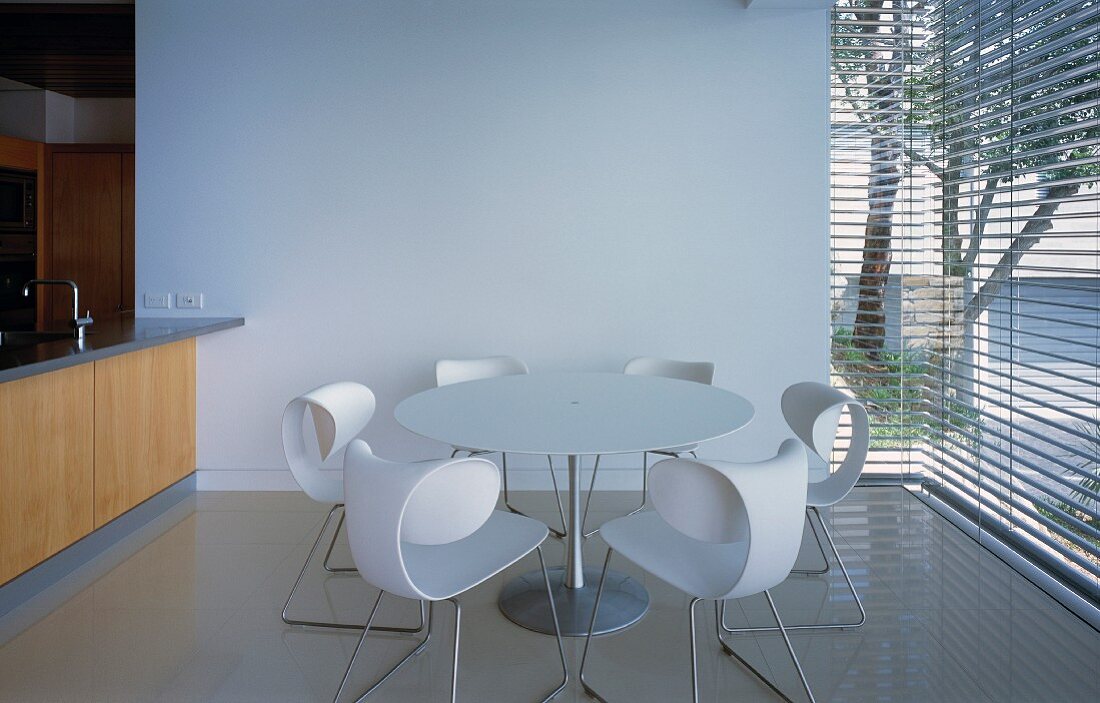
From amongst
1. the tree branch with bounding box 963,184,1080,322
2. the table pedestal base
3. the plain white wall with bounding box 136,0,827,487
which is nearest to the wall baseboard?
the plain white wall with bounding box 136,0,827,487

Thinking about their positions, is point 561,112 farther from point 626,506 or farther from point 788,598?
point 788,598

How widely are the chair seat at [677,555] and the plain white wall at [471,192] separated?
222 centimetres

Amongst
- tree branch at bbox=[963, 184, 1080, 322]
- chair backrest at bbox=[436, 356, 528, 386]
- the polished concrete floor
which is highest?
tree branch at bbox=[963, 184, 1080, 322]

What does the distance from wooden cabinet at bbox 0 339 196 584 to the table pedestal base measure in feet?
6.25

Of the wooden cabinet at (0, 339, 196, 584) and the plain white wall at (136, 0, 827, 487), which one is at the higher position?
the plain white wall at (136, 0, 827, 487)

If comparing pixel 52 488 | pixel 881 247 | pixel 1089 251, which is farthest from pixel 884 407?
pixel 52 488

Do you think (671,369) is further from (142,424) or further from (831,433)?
(142,424)

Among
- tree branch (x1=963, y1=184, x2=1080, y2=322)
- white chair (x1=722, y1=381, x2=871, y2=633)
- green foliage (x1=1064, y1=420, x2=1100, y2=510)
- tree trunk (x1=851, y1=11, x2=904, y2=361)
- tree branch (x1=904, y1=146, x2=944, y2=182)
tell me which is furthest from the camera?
tree trunk (x1=851, y1=11, x2=904, y2=361)

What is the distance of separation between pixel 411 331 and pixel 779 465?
3.04 metres

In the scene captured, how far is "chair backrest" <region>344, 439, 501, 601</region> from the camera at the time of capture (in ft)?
7.04

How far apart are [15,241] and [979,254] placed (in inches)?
265

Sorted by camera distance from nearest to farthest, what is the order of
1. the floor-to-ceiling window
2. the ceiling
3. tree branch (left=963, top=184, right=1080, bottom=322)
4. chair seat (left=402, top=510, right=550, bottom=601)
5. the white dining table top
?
chair seat (left=402, top=510, right=550, bottom=601), the white dining table top, the floor-to-ceiling window, tree branch (left=963, top=184, right=1080, bottom=322), the ceiling

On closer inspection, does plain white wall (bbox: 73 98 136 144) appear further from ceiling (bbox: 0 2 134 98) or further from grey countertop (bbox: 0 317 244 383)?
grey countertop (bbox: 0 317 244 383)

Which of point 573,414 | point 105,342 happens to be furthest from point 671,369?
point 105,342
